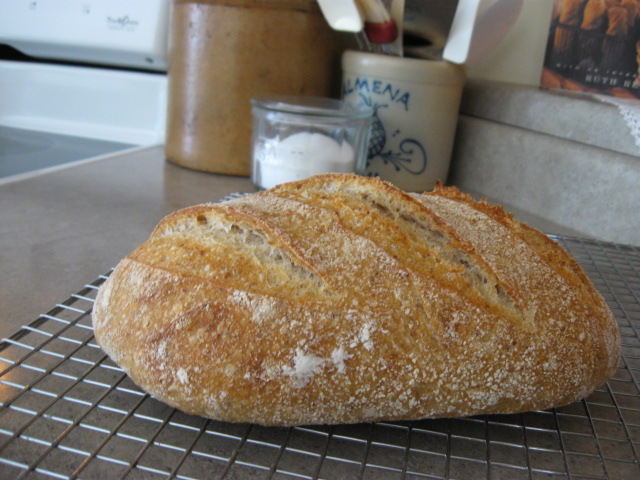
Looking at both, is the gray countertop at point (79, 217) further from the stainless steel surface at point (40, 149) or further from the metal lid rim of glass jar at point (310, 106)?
the metal lid rim of glass jar at point (310, 106)

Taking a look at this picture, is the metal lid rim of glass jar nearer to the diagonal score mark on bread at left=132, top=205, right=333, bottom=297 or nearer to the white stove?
the white stove

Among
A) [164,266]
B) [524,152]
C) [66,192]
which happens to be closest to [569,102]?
[524,152]

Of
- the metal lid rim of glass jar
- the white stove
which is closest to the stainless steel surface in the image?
the white stove

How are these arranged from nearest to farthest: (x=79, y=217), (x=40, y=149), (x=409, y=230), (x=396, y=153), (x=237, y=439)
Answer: (x=237, y=439) → (x=409, y=230) → (x=79, y=217) → (x=396, y=153) → (x=40, y=149)

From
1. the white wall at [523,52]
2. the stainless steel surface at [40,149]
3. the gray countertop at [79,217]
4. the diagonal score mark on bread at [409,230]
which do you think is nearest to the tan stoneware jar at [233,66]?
the gray countertop at [79,217]

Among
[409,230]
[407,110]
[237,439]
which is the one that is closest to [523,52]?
[407,110]

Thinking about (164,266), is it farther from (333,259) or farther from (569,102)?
(569,102)

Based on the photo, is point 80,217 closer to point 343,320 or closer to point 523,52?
point 343,320
